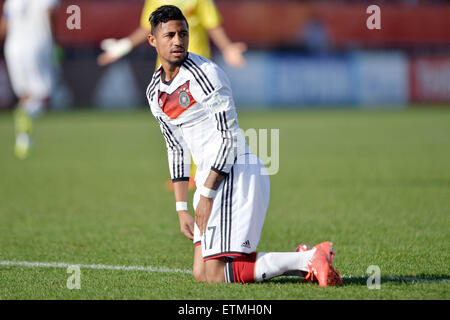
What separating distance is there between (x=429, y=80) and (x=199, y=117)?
87.1 feet

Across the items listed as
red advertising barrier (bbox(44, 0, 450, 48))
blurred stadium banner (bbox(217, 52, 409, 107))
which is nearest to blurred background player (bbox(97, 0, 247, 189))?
blurred stadium banner (bbox(217, 52, 409, 107))

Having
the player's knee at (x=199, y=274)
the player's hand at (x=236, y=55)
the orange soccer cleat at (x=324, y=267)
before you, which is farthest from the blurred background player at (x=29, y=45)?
the orange soccer cleat at (x=324, y=267)

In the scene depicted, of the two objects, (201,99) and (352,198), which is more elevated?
(201,99)

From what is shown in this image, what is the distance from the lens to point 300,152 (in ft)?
45.3

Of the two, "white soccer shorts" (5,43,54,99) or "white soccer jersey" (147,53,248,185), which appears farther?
"white soccer shorts" (5,43,54,99)

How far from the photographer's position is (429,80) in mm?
29641

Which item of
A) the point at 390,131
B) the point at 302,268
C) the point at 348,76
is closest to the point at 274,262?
the point at 302,268

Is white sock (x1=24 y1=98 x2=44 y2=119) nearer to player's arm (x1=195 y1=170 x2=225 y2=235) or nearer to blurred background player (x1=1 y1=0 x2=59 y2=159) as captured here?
blurred background player (x1=1 y1=0 x2=59 y2=159)

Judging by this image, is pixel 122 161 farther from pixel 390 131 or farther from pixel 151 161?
pixel 390 131

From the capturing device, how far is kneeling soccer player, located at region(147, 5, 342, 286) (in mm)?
4281

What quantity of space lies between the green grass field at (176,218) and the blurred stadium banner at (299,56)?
37.7ft

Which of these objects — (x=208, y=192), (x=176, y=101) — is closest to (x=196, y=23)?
(x=176, y=101)

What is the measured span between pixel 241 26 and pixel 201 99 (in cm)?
2642

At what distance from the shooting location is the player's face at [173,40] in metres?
4.38
